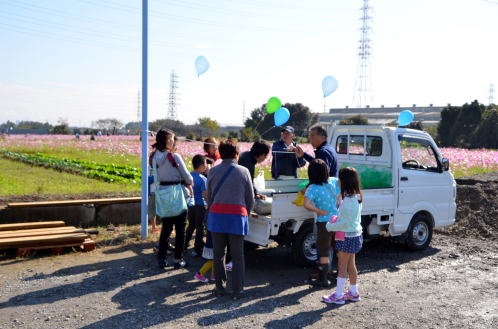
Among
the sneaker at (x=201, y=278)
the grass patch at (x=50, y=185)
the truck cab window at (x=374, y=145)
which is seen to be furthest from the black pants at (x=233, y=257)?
the grass patch at (x=50, y=185)

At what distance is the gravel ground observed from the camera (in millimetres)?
5180

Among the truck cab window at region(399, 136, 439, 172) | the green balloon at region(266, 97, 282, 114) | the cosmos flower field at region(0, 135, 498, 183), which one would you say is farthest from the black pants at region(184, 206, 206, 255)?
the cosmos flower field at region(0, 135, 498, 183)

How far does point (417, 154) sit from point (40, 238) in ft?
21.6

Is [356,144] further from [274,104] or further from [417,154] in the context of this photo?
[274,104]

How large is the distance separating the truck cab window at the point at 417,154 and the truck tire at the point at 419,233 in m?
Answer: 0.87

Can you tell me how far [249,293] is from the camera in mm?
6117

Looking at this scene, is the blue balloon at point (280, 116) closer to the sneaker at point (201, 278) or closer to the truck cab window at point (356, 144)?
the truck cab window at point (356, 144)

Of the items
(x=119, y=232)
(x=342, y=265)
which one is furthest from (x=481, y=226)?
(x=119, y=232)

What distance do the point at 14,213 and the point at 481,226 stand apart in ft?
30.8

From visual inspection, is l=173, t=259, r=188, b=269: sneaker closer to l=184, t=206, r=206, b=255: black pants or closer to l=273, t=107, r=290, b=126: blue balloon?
l=184, t=206, r=206, b=255: black pants

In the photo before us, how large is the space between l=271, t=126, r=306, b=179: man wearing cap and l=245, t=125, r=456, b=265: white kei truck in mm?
Answer: 282

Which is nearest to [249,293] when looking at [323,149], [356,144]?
[323,149]

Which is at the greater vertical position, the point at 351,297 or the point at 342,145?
the point at 342,145

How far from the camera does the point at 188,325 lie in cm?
497
